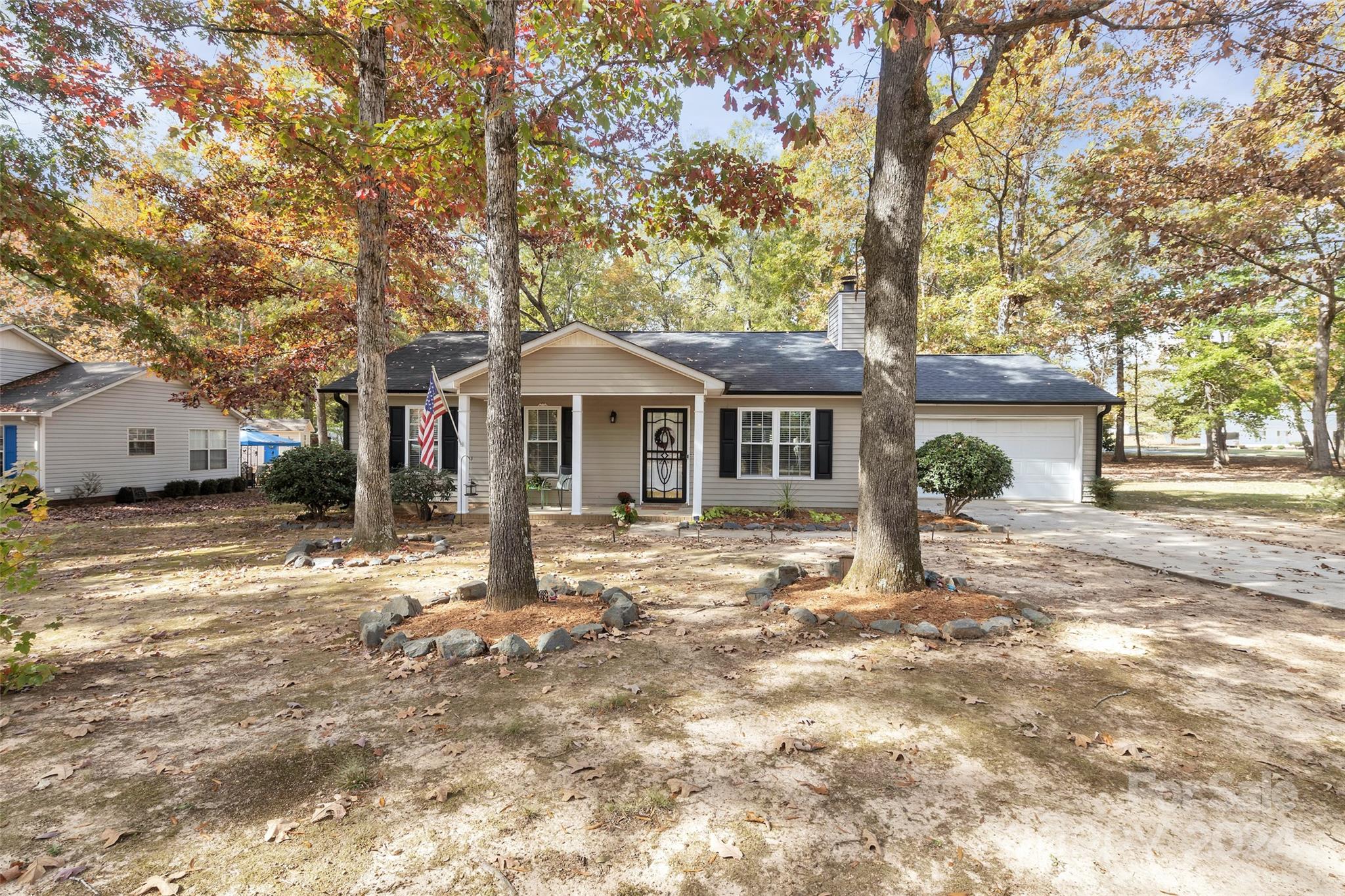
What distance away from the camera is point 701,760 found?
2941 millimetres

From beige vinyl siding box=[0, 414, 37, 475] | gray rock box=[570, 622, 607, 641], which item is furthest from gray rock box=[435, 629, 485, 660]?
beige vinyl siding box=[0, 414, 37, 475]

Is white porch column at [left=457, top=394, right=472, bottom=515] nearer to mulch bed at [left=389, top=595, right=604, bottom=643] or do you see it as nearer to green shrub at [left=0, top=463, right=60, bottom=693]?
mulch bed at [left=389, top=595, right=604, bottom=643]

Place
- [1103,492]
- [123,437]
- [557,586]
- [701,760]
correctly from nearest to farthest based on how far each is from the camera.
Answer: [701,760] < [557,586] < [1103,492] < [123,437]

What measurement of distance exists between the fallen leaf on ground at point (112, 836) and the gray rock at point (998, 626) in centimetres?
537

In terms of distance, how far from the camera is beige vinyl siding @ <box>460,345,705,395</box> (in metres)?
11.0

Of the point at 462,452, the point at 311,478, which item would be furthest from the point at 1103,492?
the point at 311,478

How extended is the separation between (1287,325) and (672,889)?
32.2m

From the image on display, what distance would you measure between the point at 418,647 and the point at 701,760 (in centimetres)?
247

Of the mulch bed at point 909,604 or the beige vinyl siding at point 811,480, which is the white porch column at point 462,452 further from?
the mulch bed at point 909,604

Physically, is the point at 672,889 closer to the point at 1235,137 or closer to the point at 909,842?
the point at 909,842

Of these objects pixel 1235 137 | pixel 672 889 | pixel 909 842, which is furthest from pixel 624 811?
pixel 1235 137

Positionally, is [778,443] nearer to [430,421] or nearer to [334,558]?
[430,421]

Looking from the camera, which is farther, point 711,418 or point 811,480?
point 711,418

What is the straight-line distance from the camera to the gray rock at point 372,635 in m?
4.52
